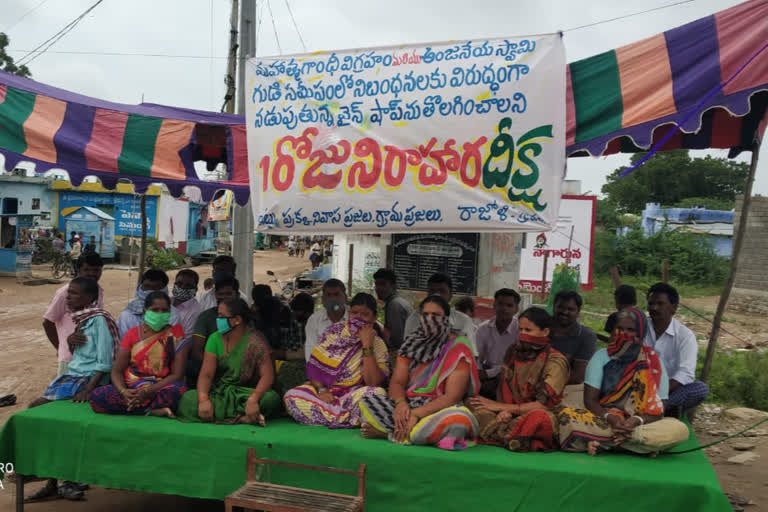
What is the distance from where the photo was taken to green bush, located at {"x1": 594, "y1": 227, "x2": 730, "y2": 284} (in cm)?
2272

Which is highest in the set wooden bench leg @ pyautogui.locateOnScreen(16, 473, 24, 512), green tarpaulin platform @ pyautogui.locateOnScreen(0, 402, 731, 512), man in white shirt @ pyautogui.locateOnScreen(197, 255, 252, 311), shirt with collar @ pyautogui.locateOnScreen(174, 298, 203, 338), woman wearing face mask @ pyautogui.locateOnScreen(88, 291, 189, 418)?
man in white shirt @ pyautogui.locateOnScreen(197, 255, 252, 311)

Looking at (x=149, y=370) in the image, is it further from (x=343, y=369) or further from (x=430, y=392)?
(x=430, y=392)

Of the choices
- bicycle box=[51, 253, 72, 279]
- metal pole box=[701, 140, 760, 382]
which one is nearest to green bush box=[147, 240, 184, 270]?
bicycle box=[51, 253, 72, 279]

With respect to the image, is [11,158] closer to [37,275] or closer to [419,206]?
[419,206]

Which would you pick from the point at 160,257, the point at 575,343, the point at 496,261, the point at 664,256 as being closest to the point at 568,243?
the point at 496,261

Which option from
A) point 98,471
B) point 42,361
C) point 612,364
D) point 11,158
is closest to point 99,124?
point 11,158

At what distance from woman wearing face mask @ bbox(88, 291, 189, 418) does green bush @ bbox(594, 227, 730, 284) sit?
70.3 ft

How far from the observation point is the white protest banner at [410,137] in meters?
3.86

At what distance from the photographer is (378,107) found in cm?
416

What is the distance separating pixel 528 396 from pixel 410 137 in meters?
1.85

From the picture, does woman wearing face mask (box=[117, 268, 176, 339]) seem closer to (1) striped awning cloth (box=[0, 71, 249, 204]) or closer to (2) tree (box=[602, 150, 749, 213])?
(1) striped awning cloth (box=[0, 71, 249, 204])

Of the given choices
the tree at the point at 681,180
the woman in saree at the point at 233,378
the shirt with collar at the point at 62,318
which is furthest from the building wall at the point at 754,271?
the tree at the point at 681,180

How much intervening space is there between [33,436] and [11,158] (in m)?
2.21

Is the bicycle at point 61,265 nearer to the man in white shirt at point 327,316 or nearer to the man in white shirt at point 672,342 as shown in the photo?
the man in white shirt at point 327,316
